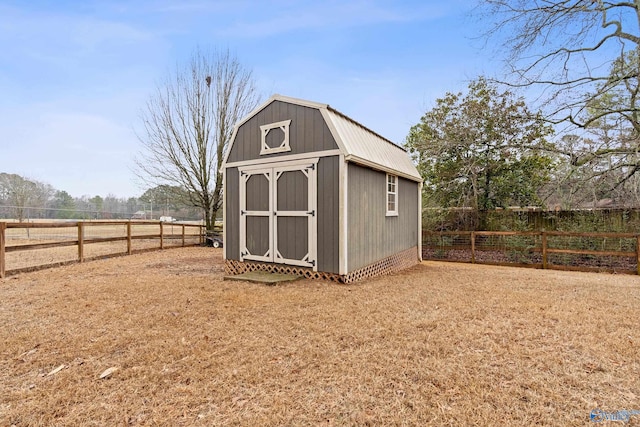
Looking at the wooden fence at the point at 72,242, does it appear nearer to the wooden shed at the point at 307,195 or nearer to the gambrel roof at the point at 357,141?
the wooden shed at the point at 307,195

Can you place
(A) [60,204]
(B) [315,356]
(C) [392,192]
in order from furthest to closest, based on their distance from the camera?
(A) [60,204]
(C) [392,192]
(B) [315,356]

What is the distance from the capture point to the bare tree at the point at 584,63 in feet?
24.5

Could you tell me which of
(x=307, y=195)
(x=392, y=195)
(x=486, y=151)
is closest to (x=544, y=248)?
(x=486, y=151)

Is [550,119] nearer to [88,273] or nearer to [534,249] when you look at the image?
[534,249]

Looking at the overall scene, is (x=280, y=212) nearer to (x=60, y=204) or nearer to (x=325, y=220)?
(x=325, y=220)

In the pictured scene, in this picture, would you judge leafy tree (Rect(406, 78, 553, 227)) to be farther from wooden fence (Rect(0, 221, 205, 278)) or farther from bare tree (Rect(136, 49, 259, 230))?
wooden fence (Rect(0, 221, 205, 278))

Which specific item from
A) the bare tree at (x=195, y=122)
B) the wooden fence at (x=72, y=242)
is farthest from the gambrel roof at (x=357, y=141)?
the bare tree at (x=195, y=122)

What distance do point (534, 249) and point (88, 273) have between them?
1127 cm

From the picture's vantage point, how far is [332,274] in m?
5.56

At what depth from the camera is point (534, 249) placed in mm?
8469

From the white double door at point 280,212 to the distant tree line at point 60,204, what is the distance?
9.10 metres

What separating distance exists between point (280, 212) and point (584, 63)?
9.07 meters

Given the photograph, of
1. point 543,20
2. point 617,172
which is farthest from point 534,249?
point 543,20

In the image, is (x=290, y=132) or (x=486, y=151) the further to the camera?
(x=486, y=151)
